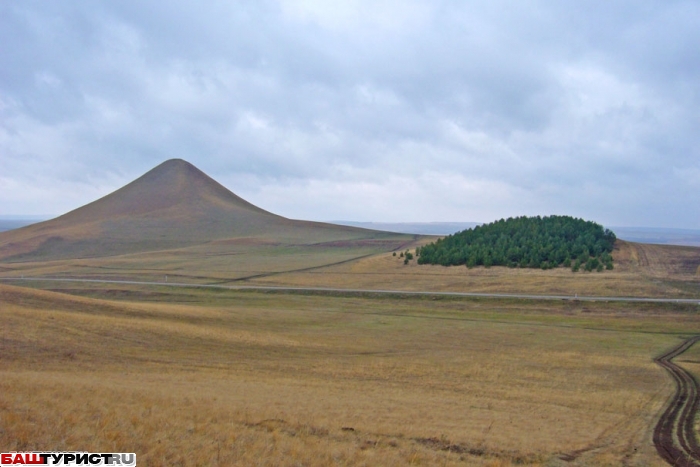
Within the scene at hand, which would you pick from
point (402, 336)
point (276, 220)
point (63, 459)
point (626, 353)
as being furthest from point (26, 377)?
point (276, 220)

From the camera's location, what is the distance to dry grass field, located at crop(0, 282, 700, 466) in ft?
38.2

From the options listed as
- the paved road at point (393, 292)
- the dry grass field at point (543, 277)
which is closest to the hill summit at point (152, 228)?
the paved road at point (393, 292)

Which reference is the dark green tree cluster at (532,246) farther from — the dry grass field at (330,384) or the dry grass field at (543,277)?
the dry grass field at (330,384)

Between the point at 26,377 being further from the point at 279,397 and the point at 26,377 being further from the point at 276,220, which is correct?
the point at 276,220

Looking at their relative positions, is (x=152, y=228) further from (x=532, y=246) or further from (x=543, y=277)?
(x=543, y=277)

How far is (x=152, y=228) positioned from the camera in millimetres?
151625

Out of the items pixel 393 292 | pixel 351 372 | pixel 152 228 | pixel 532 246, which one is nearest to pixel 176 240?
pixel 152 228

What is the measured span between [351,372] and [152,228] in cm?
13946

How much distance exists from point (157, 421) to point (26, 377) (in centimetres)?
795

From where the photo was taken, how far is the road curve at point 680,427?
1327cm

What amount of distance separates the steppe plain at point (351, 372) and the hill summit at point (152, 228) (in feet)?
235

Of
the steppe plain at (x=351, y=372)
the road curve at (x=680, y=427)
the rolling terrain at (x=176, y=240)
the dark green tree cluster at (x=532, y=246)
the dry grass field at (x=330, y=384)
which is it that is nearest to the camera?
the dry grass field at (x=330, y=384)

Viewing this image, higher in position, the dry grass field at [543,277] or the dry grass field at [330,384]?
the dry grass field at [543,277]

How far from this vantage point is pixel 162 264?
92.6m
